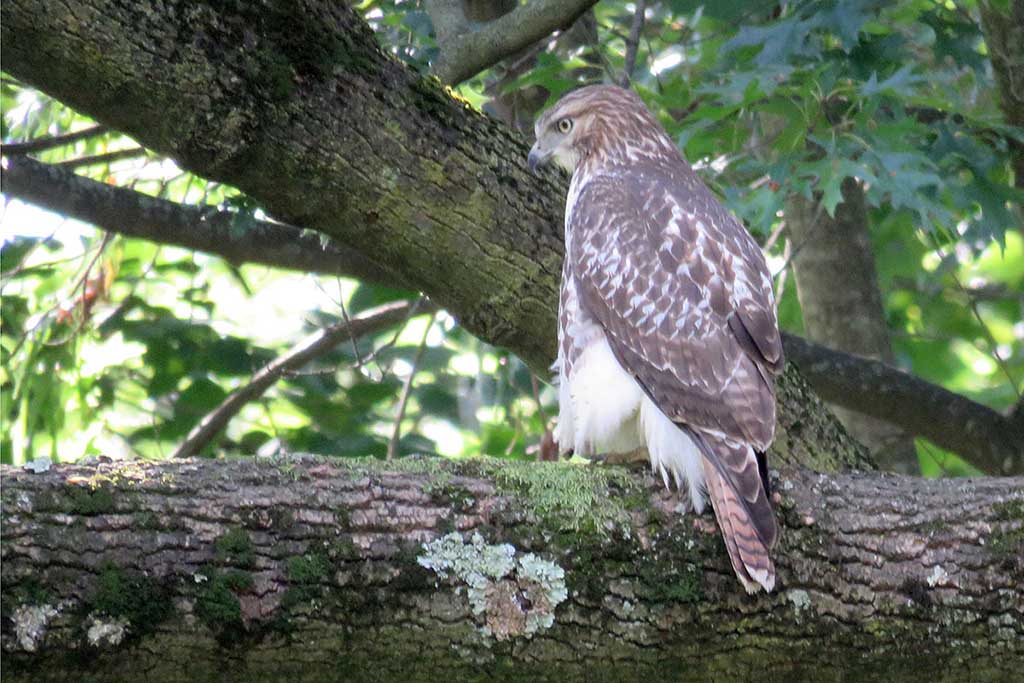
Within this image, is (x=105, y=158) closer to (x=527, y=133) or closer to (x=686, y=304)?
(x=527, y=133)

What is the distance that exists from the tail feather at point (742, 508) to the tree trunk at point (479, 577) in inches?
2.7

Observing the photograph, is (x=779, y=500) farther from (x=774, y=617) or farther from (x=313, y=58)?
(x=313, y=58)

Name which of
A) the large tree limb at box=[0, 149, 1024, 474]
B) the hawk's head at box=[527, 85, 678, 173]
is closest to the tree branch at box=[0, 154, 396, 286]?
the large tree limb at box=[0, 149, 1024, 474]

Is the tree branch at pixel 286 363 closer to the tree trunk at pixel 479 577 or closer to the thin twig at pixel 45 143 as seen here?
the thin twig at pixel 45 143

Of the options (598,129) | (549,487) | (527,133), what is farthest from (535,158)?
(549,487)

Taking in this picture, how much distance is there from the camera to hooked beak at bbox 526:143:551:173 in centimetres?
429

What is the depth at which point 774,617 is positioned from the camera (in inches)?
118

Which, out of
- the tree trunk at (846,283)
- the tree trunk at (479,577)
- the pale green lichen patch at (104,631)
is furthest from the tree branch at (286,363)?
the pale green lichen patch at (104,631)

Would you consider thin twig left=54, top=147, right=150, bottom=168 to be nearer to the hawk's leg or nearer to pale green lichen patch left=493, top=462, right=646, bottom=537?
the hawk's leg

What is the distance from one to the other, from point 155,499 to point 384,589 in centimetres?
49

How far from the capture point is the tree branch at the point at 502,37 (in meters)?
4.35

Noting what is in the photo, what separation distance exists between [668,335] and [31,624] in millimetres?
1932

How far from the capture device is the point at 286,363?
6.04 metres

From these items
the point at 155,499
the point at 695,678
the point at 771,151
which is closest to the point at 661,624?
the point at 695,678
